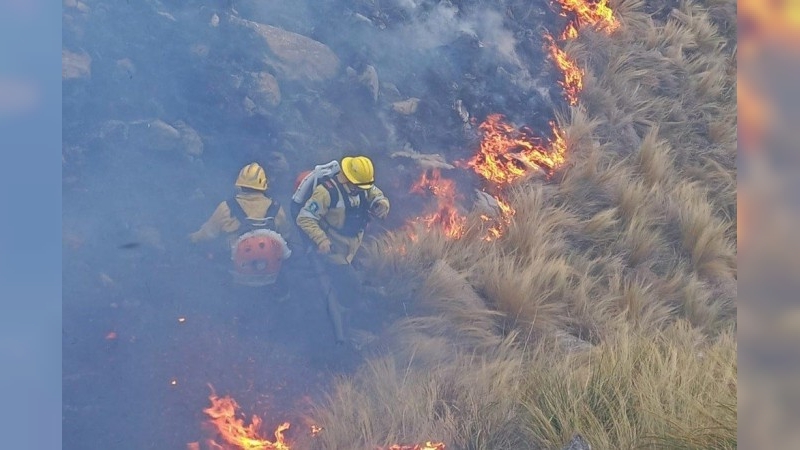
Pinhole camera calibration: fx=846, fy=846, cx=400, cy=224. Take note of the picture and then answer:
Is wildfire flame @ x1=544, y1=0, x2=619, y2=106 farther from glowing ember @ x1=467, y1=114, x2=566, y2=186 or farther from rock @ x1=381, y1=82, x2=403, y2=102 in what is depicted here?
rock @ x1=381, y1=82, x2=403, y2=102

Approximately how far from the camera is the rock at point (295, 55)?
395 centimetres

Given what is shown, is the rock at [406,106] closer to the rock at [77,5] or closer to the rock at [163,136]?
the rock at [163,136]

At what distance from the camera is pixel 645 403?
429 cm

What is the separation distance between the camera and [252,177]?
3.87m

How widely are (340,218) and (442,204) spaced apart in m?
0.53

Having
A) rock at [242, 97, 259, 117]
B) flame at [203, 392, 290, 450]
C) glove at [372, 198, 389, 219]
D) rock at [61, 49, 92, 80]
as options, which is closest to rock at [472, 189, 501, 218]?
glove at [372, 198, 389, 219]

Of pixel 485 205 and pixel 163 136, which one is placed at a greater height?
pixel 485 205

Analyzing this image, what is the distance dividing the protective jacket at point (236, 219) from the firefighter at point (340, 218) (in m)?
0.09

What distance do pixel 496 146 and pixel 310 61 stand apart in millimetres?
1048

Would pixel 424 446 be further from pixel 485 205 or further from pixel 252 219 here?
pixel 252 219

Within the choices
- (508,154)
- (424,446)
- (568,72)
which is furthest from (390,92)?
(424,446)

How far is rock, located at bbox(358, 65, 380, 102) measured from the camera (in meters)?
4.09

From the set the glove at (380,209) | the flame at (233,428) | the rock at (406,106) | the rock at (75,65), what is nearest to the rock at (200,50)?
the rock at (75,65)

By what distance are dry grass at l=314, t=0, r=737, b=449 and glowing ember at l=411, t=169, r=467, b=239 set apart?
0.19 ft
